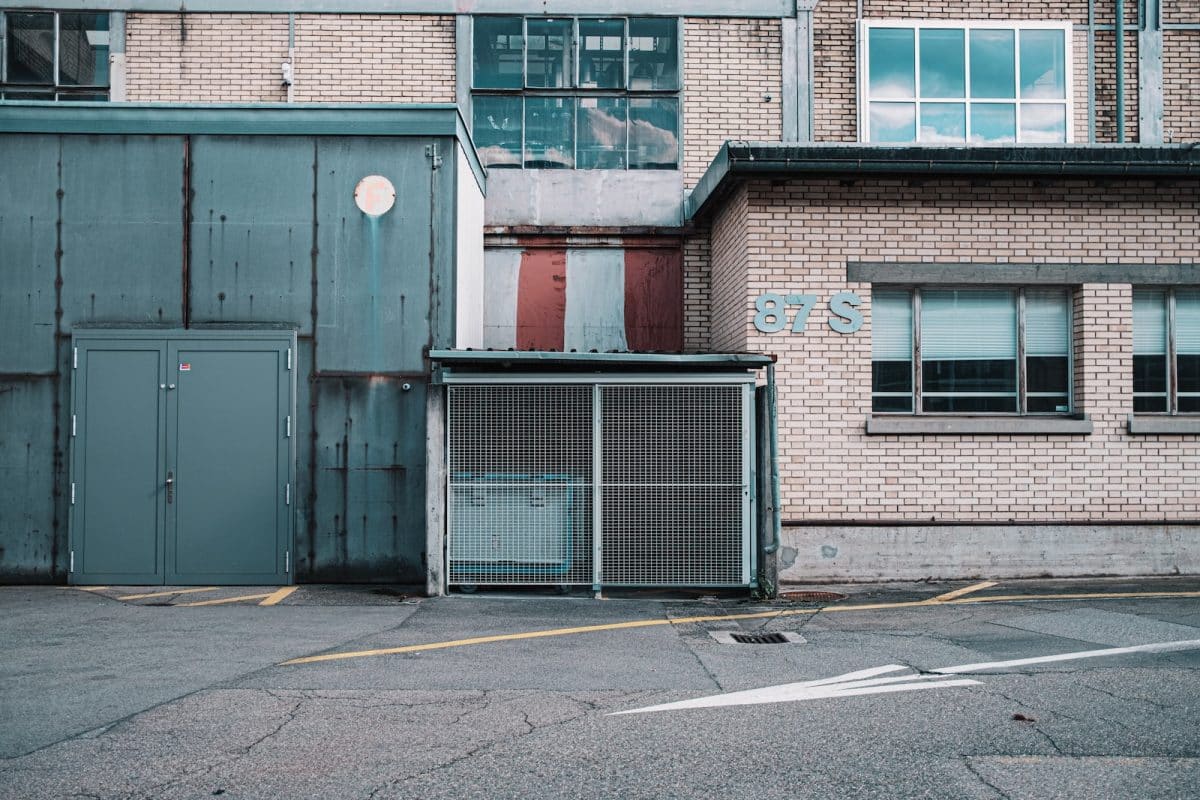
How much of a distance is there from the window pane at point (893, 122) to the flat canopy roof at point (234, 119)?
6525mm

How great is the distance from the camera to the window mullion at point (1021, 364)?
11.8 m

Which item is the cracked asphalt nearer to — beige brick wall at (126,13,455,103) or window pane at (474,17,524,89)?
beige brick wall at (126,13,455,103)

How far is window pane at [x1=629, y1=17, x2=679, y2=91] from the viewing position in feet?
48.5

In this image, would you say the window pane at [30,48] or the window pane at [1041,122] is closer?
the window pane at [30,48]

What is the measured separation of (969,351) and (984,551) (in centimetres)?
230

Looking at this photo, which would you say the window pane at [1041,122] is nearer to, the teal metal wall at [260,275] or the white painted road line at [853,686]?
the teal metal wall at [260,275]

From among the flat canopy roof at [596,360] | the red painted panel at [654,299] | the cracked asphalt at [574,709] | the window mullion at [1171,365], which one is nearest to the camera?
the cracked asphalt at [574,709]

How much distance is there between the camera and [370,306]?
37.4ft

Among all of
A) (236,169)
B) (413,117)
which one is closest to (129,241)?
(236,169)

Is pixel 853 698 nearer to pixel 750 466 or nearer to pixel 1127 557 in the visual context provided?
pixel 750 466

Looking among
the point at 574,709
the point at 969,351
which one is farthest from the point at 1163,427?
the point at 574,709

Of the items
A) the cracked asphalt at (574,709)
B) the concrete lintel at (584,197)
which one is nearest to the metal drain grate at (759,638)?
the cracked asphalt at (574,709)

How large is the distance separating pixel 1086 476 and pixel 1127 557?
995 millimetres

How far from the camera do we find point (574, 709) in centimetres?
582
